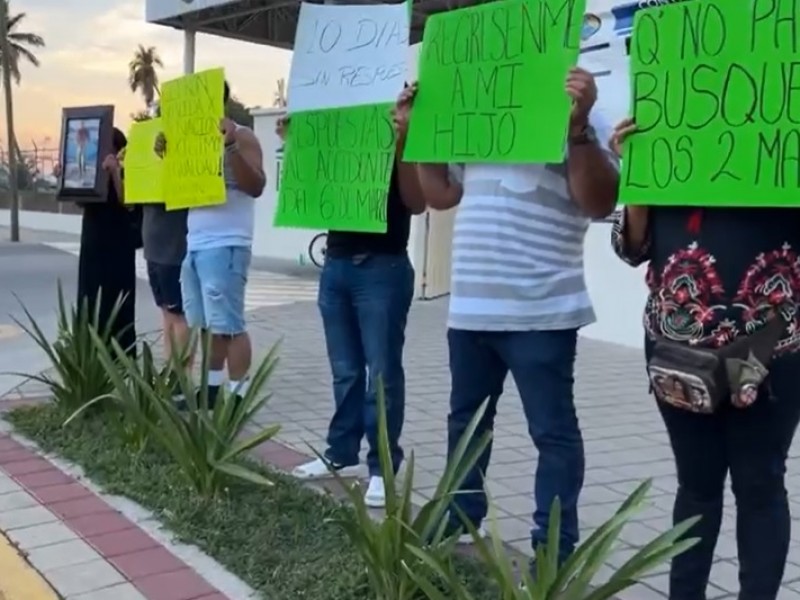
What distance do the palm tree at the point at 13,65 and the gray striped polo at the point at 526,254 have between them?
85.0 feet

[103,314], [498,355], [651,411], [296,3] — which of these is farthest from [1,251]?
[498,355]

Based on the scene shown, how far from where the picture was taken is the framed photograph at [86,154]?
237 inches

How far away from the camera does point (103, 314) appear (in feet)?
20.3

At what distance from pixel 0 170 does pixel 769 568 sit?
4028 cm

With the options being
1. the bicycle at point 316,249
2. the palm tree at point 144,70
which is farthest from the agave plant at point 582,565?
the palm tree at point 144,70

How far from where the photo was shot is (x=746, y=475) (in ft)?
8.66

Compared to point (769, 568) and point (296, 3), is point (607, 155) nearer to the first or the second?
point (769, 568)

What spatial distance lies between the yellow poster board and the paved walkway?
146cm

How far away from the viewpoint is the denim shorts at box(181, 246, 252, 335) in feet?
16.7

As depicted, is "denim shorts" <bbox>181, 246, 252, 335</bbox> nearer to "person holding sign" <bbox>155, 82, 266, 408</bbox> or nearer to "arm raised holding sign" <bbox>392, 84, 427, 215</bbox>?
"person holding sign" <bbox>155, 82, 266, 408</bbox>

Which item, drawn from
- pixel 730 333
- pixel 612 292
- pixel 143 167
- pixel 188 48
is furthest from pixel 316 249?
pixel 730 333

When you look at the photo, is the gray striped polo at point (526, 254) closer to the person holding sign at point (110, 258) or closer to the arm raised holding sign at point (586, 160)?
the arm raised holding sign at point (586, 160)

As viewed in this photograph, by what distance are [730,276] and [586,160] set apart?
25.2 inches

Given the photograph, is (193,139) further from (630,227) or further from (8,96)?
(8,96)
